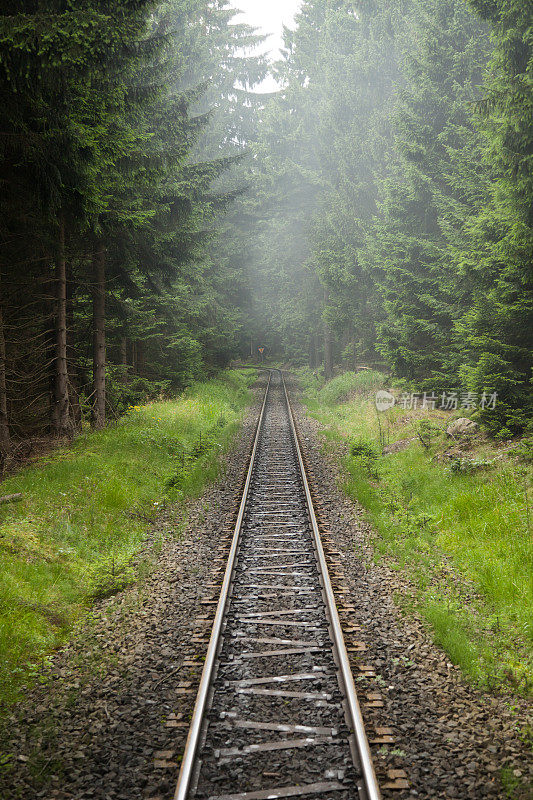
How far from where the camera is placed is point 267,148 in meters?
33.2

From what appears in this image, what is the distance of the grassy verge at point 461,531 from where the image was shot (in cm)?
551

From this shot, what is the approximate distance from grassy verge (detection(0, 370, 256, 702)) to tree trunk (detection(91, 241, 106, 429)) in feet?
2.15

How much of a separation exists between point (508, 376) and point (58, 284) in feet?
34.7

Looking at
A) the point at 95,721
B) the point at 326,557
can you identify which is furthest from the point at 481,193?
the point at 95,721

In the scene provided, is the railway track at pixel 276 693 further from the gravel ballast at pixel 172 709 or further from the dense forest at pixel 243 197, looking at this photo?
the dense forest at pixel 243 197

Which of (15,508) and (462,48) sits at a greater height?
(462,48)

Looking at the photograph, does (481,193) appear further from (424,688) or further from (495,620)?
(424,688)

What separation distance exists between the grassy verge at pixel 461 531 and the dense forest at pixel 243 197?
161 centimetres

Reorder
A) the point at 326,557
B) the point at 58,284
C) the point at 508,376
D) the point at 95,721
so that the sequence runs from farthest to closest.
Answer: the point at 58,284 → the point at 508,376 → the point at 326,557 → the point at 95,721

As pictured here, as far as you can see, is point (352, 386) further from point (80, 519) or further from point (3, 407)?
point (80, 519)

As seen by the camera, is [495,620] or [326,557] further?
[326,557]

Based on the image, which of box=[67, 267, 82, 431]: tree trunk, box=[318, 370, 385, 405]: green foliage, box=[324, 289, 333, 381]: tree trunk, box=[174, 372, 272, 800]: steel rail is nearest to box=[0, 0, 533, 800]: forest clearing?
box=[174, 372, 272, 800]: steel rail

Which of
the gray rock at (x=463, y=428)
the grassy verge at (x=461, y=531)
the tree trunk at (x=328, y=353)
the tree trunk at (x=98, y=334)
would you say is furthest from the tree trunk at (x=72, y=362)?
the tree trunk at (x=328, y=353)

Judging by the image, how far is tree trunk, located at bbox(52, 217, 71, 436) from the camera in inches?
460
